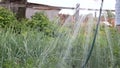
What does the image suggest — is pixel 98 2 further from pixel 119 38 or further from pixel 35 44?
pixel 35 44

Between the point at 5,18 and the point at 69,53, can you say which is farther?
the point at 5,18

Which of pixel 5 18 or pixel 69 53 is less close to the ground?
pixel 69 53

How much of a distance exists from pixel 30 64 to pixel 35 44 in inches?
26.1

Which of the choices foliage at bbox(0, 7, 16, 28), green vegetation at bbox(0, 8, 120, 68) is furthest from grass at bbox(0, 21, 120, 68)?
foliage at bbox(0, 7, 16, 28)

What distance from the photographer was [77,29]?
2.55 m

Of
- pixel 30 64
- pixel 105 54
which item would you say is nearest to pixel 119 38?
pixel 105 54

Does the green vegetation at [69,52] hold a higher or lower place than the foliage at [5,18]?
higher

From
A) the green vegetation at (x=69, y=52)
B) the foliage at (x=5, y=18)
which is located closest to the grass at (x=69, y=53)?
the green vegetation at (x=69, y=52)

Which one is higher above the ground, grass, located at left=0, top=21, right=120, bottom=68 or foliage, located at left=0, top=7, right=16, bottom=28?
grass, located at left=0, top=21, right=120, bottom=68

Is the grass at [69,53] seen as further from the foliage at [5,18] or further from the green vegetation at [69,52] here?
the foliage at [5,18]

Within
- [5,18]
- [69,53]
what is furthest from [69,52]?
[5,18]

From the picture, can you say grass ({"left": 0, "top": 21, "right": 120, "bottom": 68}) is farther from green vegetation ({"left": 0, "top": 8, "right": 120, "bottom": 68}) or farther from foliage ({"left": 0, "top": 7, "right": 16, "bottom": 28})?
foliage ({"left": 0, "top": 7, "right": 16, "bottom": 28})

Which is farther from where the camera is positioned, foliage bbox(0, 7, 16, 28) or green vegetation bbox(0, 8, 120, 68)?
foliage bbox(0, 7, 16, 28)

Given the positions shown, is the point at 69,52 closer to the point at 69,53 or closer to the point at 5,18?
the point at 69,53
